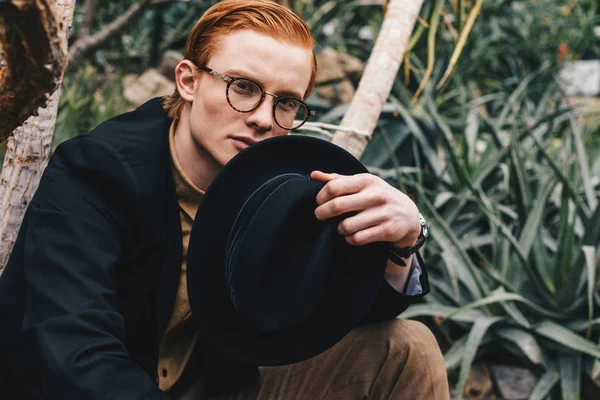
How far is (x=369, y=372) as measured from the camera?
1.54 metres

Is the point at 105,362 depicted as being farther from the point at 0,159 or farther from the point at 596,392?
the point at 596,392

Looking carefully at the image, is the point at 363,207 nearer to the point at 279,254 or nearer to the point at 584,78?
the point at 279,254

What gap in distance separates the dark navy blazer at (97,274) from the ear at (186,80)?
88 mm

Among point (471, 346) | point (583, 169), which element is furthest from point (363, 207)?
point (583, 169)

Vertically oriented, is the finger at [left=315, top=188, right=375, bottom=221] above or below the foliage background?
above

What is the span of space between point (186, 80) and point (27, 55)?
73 centimetres

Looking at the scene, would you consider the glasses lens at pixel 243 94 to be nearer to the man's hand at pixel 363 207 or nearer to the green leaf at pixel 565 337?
the man's hand at pixel 363 207

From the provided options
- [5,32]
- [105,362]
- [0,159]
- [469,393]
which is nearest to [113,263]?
[105,362]

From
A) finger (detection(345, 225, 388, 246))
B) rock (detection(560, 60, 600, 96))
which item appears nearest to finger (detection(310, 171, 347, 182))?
finger (detection(345, 225, 388, 246))

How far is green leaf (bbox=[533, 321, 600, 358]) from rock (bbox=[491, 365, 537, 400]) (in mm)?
223

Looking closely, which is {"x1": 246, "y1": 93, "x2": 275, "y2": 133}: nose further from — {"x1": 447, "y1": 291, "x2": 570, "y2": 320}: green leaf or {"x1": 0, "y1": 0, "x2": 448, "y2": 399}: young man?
{"x1": 447, "y1": 291, "x2": 570, "y2": 320}: green leaf

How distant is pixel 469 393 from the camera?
2.80 metres

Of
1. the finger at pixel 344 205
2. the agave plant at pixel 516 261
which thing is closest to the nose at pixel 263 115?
the finger at pixel 344 205

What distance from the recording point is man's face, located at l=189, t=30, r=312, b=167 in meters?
1.47
